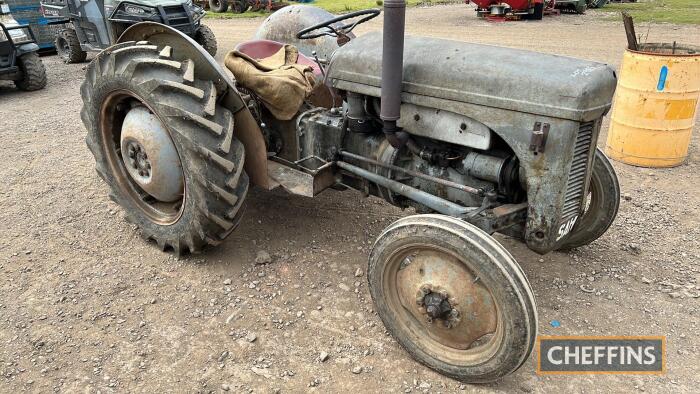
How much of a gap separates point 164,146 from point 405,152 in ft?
5.04

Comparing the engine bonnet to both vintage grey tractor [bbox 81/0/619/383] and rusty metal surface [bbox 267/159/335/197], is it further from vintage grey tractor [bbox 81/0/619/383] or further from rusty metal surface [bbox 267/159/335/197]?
rusty metal surface [bbox 267/159/335/197]

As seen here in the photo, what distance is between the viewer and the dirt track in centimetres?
271

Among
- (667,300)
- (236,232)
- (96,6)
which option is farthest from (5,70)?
(667,300)

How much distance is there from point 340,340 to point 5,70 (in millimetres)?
7790

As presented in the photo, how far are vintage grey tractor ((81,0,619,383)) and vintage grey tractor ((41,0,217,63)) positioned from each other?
20.5 ft

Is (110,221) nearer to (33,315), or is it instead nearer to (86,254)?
(86,254)

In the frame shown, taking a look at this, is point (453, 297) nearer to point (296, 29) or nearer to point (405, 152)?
point (405, 152)

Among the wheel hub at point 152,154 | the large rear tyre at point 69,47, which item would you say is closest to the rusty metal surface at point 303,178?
the wheel hub at point 152,154

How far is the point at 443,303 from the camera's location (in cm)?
263

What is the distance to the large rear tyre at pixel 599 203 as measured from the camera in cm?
340

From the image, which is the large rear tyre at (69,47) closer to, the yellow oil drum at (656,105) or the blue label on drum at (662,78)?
the yellow oil drum at (656,105)

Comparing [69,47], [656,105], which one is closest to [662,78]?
[656,105]

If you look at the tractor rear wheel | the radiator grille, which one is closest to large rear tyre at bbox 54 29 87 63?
the radiator grille

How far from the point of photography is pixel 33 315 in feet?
10.4
